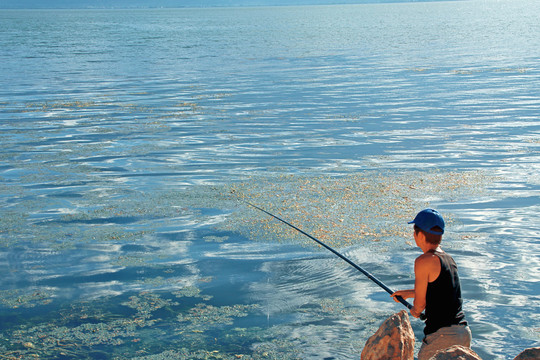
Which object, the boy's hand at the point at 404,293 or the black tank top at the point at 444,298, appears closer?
the black tank top at the point at 444,298

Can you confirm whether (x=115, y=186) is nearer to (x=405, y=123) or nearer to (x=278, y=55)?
(x=405, y=123)

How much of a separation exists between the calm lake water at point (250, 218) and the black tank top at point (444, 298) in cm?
119

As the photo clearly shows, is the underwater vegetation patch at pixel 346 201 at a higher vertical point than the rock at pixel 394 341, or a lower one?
lower

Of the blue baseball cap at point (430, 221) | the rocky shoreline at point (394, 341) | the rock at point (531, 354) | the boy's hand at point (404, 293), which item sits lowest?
the rocky shoreline at point (394, 341)

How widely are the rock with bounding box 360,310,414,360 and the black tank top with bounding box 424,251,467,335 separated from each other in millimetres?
157

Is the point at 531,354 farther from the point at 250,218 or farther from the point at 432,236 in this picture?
the point at 250,218

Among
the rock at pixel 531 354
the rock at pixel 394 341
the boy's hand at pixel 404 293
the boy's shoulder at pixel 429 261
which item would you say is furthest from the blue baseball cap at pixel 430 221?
the rock at pixel 531 354

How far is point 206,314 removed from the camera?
216 inches

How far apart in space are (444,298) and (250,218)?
433cm

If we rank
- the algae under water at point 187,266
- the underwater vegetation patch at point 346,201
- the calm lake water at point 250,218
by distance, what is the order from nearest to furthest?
the algae under water at point 187,266 < the calm lake water at point 250,218 < the underwater vegetation patch at point 346,201

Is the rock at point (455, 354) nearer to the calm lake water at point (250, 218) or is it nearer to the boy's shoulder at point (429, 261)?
the boy's shoulder at point (429, 261)

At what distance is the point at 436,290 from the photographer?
3.69 m

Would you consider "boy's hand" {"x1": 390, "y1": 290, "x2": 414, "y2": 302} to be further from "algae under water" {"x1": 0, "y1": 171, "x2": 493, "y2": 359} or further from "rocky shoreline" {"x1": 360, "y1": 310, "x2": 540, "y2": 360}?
"algae under water" {"x1": 0, "y1": 171, "x2": 493, "y2": 359}

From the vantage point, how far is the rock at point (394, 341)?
3902 millimetres
